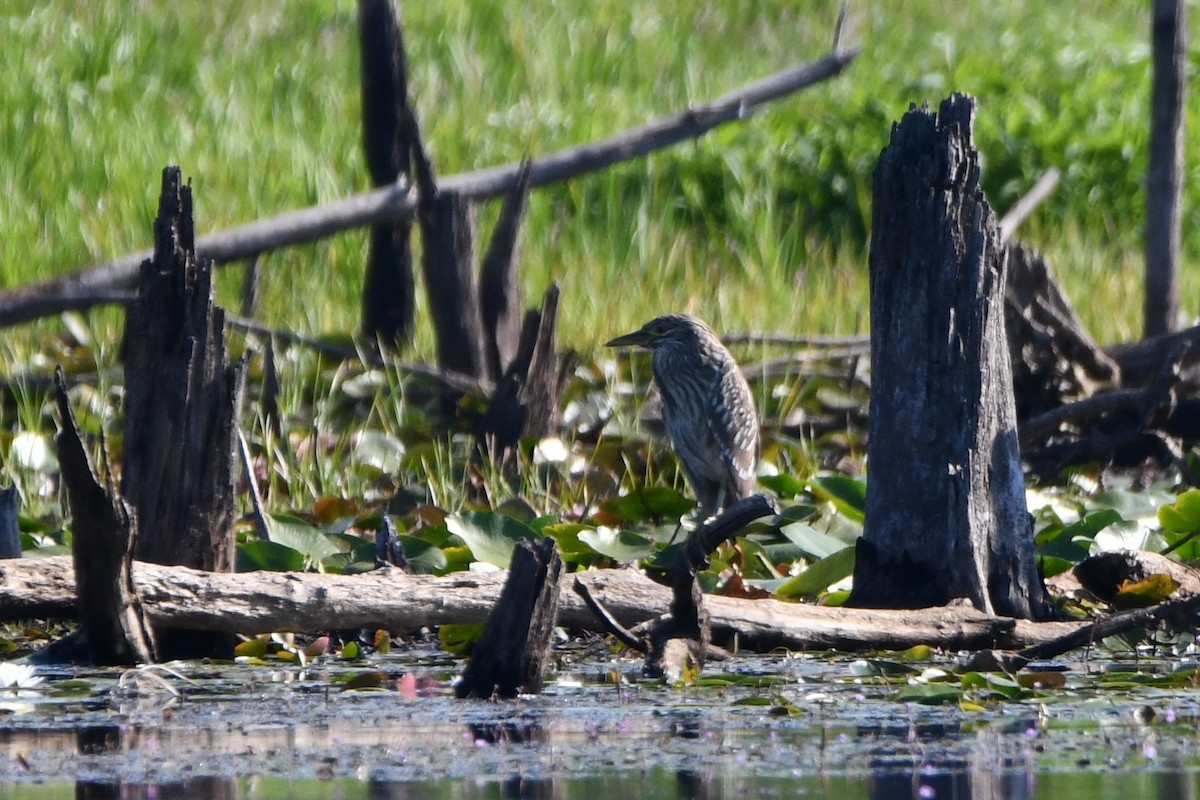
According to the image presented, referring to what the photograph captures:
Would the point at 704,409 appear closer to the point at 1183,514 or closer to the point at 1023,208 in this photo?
the point at 1183,514

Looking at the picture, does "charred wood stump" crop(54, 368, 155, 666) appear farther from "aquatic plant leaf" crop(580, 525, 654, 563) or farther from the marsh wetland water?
"aquatic plant leaf" crop(580, 525, 654, 563)

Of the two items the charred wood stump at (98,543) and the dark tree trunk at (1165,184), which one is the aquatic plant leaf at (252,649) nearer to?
the charred wood stump at (98,543)

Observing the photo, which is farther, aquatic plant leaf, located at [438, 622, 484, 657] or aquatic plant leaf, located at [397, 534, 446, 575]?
aquatic plant leaf, located at [397, 534, 446, 575]

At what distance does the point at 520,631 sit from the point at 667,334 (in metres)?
3.66

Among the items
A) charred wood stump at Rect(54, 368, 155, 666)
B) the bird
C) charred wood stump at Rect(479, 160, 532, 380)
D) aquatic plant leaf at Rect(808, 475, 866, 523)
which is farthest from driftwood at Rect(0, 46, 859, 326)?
charred wood stump at Rect(54, 368, 155, 666)

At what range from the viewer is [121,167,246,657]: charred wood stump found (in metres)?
4.76

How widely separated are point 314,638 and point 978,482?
1.68m

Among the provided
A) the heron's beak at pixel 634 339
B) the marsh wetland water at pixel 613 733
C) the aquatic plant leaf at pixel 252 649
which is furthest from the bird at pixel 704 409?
the marsh wetland water at pixel 613 733

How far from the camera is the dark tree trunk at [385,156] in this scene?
→ 7.84 metres

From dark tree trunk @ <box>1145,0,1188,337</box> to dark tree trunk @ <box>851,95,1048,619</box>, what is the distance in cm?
332

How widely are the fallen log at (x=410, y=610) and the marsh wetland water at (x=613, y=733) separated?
9 cm

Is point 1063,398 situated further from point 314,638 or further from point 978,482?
point 314,638

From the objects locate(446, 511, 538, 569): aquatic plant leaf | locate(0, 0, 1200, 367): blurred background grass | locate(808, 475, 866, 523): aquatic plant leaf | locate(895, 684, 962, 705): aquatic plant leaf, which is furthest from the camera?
locate(0, 0, 1200, 367): blurred background grass

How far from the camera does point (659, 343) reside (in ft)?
25.0
